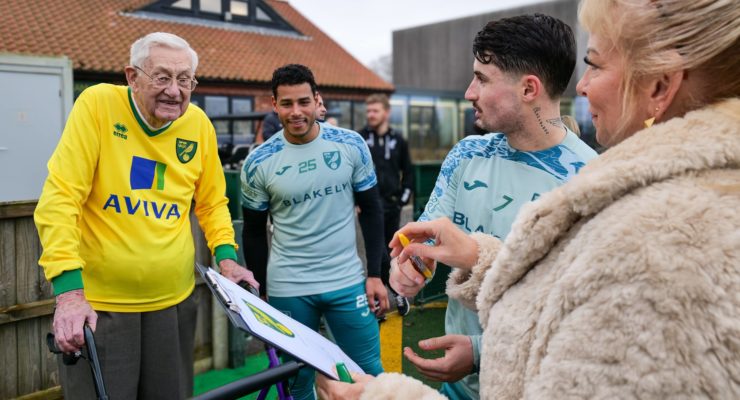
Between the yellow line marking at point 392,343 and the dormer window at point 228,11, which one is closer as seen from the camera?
the yellow line marking at point 392,343

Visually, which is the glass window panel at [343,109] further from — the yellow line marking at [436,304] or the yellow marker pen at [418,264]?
the yellow marker pen at [418,264]

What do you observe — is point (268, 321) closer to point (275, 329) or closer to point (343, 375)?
point (275, 329)

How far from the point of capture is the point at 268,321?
4.58 ft

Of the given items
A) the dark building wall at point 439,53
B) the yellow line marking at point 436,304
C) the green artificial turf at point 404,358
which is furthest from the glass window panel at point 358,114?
the green artificial turf at point 404,358

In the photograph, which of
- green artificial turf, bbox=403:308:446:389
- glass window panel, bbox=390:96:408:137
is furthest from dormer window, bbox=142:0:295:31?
green artificial turf, bbox=403:308:446:389

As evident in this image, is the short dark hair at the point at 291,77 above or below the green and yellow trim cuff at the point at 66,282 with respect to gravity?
above

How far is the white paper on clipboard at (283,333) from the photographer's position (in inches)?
47.9

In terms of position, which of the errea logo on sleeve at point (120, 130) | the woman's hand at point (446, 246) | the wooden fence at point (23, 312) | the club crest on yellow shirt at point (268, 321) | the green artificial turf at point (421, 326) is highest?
the errea logo on sleeve at point (120, 130)

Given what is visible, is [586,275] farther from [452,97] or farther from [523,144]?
[452,97]

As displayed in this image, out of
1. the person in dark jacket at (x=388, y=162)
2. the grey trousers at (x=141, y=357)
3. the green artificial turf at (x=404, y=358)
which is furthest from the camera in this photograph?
the person in dark jacket at (x=388, y=162)

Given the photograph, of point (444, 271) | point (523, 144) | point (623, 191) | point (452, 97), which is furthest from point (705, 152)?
point (452, 97)

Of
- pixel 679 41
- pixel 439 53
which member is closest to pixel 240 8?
pixel 439 53

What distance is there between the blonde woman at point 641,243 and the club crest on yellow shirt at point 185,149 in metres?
1.89

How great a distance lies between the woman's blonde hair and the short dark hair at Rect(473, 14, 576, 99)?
939mm
